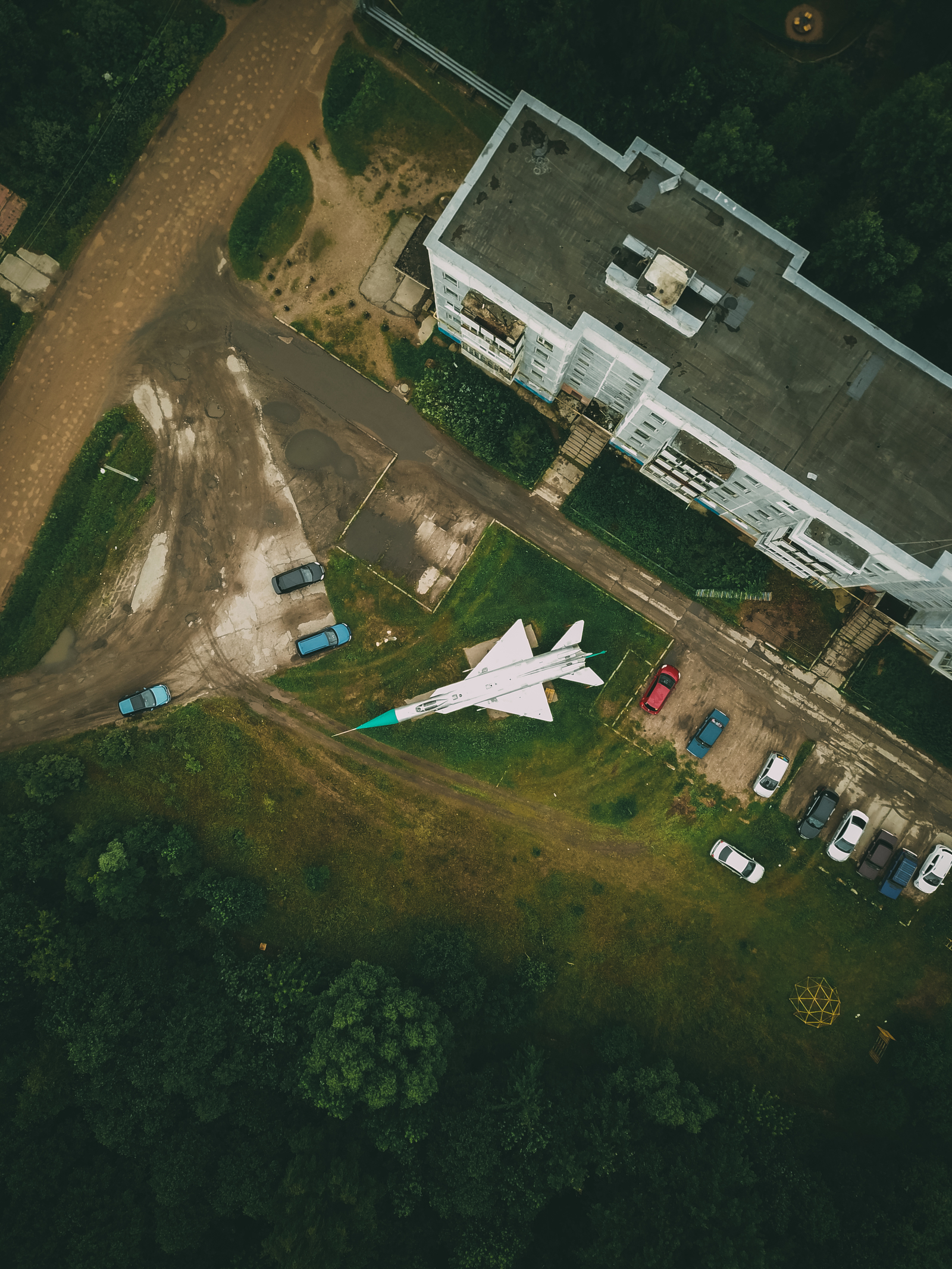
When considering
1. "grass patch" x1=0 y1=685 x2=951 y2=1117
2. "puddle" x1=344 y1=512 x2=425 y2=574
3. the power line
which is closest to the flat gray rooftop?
"puddle" x1=344 y1=512 x2=425 y2=574

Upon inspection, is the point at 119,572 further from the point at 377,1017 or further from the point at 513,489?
the point at 377,1017

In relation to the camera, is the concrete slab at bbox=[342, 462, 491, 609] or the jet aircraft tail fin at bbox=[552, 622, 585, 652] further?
the concrete slab at bbox=[342, 462, 491, 609]

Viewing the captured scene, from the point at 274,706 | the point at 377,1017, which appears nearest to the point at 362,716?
the point at 274,706

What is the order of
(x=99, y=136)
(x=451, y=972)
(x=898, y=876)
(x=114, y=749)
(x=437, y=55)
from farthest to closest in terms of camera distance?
(x=898, y=876)
(x=114, y=749)
(x=437, y=55)
(x=99, y=136)
(x=451, y=972)

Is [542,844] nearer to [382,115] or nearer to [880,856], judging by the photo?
[880,856]

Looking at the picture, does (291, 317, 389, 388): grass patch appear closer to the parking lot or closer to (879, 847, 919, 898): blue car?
the parking lot

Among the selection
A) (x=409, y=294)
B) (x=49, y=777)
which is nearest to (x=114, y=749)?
(x=49, y=777)
